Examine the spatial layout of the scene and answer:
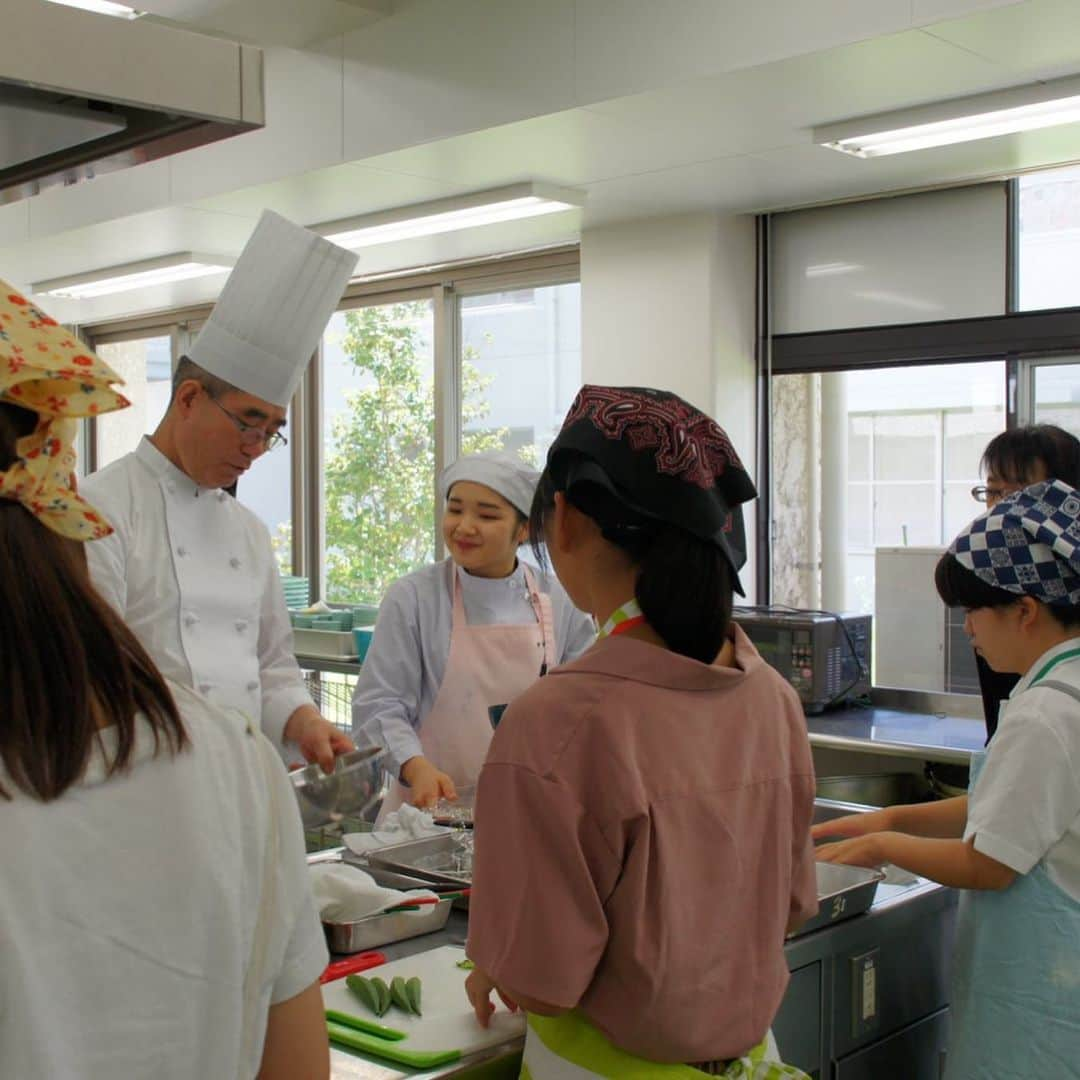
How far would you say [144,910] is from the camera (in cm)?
82

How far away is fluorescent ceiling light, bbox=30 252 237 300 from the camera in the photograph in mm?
5297

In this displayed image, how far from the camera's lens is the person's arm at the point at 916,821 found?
6.42ft

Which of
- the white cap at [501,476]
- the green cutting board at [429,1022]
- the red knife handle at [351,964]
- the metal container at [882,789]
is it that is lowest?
the metal container at [882,789]

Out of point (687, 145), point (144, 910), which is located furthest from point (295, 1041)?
point (687, 145)

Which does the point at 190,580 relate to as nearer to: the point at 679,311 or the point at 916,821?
the point at 916,821

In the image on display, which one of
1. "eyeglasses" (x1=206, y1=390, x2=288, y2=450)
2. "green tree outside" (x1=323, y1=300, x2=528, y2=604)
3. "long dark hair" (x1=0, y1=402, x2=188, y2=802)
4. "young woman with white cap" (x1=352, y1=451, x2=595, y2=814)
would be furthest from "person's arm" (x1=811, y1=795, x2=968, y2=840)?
"green tree outside" (x1=323, y1=300, x2=528, y2=604)

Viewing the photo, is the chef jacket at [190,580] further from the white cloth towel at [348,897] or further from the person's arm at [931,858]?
the person's arm at [931,858]

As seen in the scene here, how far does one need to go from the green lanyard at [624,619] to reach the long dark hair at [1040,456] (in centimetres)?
152

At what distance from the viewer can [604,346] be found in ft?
15.0

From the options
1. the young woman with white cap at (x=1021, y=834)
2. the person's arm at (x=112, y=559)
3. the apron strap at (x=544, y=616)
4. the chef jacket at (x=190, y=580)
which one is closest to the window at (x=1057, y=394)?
the apron strap at (x=544, y=616)

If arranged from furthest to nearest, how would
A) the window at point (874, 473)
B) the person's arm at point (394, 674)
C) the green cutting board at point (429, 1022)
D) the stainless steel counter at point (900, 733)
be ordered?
the window at point (874, 473), the stainless steel counter at point (900, 733), the person's arm at point (394, 674), the green cutting board at point (429, 1022)

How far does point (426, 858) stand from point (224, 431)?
78 centimetres

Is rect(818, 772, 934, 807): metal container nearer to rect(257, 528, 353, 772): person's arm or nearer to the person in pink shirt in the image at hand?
rect(257, 528, 353, 772): person's arm

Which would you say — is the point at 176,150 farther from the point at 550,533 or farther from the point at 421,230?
the point at 421,230
